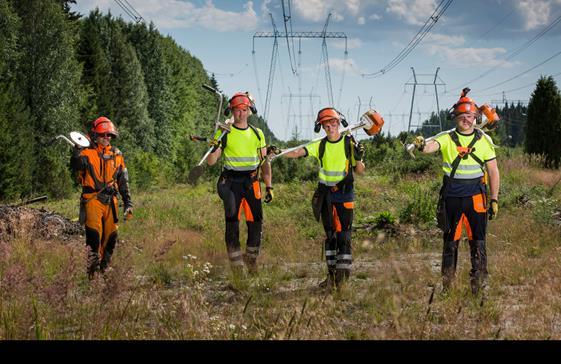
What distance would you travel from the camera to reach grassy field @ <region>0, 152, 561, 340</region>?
14.1 feet

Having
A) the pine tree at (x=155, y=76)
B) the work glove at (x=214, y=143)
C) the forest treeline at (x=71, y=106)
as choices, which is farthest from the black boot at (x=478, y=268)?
the pine tree at (x=155, y=76)

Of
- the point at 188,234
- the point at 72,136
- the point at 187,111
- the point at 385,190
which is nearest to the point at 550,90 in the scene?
the point at 385,190

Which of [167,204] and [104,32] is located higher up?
[104,32]

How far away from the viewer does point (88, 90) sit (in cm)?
3434

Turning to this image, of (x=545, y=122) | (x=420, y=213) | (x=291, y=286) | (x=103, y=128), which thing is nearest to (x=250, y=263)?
(x=291, y=286)

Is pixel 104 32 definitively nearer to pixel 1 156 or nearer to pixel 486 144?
pixel 1 156

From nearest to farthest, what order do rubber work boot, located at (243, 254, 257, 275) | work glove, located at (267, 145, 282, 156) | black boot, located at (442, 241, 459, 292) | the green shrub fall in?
black boot, located at (442, 241, 459, 292) → work glove, located at (267, 145, 282, 156) → rubber work boot, located at (243, 254, 257, 275) → the green shrub

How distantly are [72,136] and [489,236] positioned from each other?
8038 millimetres

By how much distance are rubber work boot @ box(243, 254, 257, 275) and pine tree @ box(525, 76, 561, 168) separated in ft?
84.9

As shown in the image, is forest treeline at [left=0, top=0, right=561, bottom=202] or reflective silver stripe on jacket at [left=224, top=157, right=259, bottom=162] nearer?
reflective silver stripe on jacket at [left=224, top=157, right=259, bottom=162]

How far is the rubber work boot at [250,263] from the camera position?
314 inches

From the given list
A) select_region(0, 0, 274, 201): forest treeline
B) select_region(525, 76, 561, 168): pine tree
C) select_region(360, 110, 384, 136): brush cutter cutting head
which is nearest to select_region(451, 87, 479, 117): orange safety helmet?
select_region(360, 110, 384, 136): brush cutter cutting head

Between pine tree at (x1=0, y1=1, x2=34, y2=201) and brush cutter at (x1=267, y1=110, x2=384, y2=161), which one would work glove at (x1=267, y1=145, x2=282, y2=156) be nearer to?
brush cutter at (x1=267, y1=110, x2=384, y2=161)

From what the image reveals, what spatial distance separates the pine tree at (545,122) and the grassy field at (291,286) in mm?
15406
